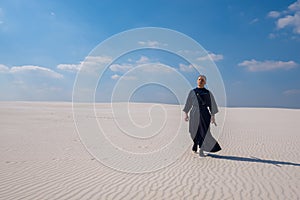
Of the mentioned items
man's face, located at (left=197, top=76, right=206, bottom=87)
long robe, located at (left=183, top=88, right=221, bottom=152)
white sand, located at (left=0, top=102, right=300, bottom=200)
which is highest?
man's face, located at (left=197, top=76, right=206, bottom=87)

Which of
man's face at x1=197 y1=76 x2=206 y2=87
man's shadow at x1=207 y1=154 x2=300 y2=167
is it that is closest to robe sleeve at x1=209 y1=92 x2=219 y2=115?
man's face at x1=197 y1=76 x2=206 y2=87

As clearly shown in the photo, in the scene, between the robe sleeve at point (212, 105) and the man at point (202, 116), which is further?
the robe sleeve at point (212, 105)

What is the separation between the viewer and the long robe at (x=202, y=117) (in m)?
7.74

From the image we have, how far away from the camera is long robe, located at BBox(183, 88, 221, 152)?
7.74 meters

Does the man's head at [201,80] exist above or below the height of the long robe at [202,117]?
above

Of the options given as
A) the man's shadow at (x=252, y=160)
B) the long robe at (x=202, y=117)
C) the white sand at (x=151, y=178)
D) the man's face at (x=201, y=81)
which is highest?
the man's face at (x=201, y=81)

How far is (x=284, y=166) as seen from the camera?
702 cm

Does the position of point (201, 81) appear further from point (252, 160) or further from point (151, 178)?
point (151, 178)

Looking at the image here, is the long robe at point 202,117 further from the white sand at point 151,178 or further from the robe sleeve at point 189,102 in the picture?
the white sand at point 151,178

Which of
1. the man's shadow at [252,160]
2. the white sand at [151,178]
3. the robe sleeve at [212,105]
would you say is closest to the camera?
the white sand at [151,178]

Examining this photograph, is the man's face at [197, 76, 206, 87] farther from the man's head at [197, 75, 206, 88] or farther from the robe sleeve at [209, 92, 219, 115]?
the robe sleeve at [209, 92, 219, 115]

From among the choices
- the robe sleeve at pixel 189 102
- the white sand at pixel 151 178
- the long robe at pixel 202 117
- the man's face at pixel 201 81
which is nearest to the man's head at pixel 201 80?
the man's face at pixel 201 81

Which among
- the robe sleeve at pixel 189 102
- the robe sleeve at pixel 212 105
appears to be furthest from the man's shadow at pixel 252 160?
the robe sleeve at pixel 189 102

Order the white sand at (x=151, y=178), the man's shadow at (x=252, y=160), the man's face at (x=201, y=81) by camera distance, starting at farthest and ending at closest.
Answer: the man's face at (x=201, y=81)
the man's shadow at (x=252, y=160)
the white sand at (x=151, y=178)
